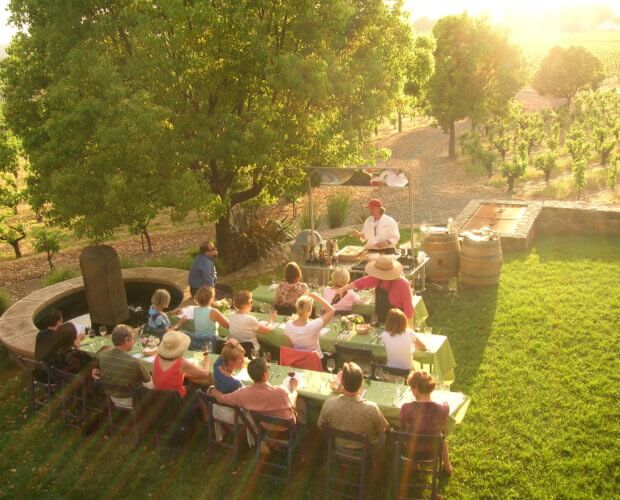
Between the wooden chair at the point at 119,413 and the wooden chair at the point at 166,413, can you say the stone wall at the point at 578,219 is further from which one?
the wooden chair at the point at 119,413

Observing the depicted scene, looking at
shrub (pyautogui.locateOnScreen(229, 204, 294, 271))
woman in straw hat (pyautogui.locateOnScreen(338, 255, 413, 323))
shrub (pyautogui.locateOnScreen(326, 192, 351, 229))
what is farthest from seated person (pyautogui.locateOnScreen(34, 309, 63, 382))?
shrub (pyautogui.locateOnScreen(326, 192, 351, 229))

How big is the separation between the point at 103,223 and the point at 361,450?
20.3 feet

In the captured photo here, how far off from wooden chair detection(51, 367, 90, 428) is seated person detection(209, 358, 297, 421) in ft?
7.91

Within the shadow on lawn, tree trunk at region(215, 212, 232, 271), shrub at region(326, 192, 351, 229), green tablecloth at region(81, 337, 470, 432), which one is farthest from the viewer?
shrub at region(326, 192, 351, 229)

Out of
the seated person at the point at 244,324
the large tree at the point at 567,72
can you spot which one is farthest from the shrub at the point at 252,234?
the large tree at the point at 567,72

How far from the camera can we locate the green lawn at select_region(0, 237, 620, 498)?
6133mm

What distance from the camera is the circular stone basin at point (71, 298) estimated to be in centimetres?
1016

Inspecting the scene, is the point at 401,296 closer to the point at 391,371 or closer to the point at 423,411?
the point at 391,371

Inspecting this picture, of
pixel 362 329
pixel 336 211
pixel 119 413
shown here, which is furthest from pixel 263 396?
pixel 336 211

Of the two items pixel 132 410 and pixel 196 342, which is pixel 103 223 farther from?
pixel 132 410

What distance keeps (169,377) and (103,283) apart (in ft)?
13.1

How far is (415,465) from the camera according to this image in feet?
20.3

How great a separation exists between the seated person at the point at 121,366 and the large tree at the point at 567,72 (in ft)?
147

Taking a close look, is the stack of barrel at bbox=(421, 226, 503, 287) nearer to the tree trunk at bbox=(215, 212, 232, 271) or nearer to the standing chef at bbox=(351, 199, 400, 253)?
the standing chef at bbox=(351, 199, 400, 253)
